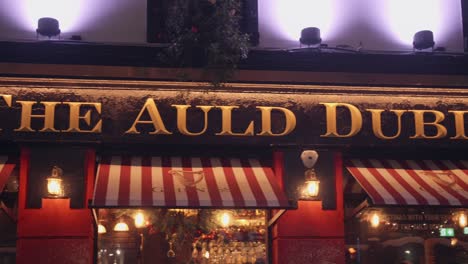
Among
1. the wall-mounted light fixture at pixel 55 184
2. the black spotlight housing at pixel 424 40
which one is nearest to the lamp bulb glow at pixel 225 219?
the wall-mounted light fixture at pixel 55 184

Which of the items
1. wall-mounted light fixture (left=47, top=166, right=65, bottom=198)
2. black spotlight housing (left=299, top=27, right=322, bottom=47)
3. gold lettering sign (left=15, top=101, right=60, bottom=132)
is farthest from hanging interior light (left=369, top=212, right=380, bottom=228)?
gold lettering sign (left=15, top=101, right=60, bottom=132)

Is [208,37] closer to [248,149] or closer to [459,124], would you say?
[248,149]

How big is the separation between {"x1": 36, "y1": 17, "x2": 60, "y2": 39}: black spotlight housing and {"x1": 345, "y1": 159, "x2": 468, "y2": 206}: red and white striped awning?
5065 millimetres

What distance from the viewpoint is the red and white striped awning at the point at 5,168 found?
9.62 metres

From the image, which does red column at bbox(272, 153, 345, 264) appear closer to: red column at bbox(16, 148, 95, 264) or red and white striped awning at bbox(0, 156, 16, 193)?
red column at bbox(16, 148, 95, 264)

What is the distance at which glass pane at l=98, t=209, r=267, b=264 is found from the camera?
1082 cm

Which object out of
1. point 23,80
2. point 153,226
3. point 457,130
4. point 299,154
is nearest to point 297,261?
point 299,154

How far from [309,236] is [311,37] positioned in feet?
10.5

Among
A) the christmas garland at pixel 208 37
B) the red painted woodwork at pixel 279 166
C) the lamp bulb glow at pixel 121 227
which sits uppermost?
the christmas garland at pixel 208 37

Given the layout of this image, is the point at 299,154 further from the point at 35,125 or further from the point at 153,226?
the point at 35,125

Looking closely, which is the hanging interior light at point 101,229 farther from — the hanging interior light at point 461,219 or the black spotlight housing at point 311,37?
the hanging interior light at point 461,219

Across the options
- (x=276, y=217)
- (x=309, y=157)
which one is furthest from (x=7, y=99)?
(x=309, y=157)

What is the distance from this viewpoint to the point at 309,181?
10289mm

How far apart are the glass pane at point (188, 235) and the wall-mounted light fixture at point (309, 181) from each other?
0.90 m
